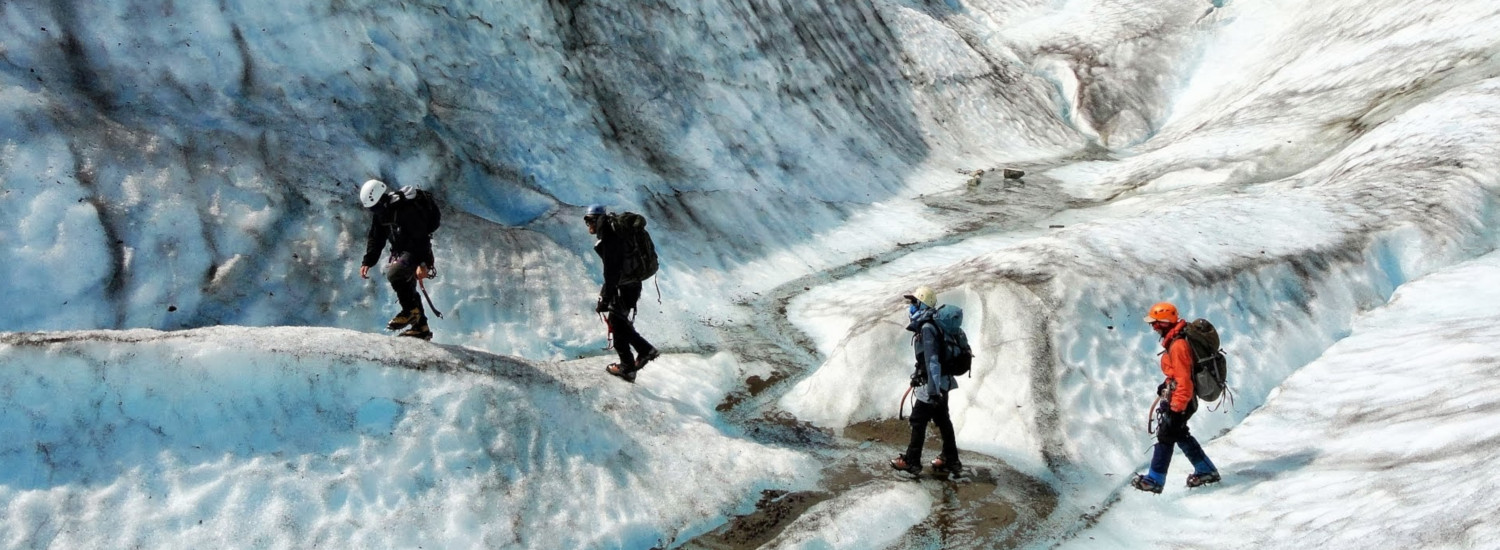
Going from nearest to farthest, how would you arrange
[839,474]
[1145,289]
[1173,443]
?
1. [1173,443]
2. [839,474]
3. [1145,289]

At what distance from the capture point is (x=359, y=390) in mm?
9336

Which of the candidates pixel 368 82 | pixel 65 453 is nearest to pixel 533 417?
pixel 65 453

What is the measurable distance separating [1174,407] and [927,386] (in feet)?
7.47

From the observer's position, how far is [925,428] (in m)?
10.5

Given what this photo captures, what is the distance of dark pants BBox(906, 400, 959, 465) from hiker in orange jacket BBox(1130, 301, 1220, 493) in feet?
6.21

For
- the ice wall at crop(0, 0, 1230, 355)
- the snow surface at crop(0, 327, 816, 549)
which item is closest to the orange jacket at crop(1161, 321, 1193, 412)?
the snow surface at crop(0, 327, 816, 549)

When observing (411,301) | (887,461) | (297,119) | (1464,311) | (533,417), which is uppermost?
(1464,311)

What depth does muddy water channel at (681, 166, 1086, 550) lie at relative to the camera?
31.7ft

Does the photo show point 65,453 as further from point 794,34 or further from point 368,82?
point 794,34

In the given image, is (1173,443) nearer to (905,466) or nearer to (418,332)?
(905,466)

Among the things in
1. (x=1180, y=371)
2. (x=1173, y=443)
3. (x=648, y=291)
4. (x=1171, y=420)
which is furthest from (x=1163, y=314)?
(x=648, y=291)

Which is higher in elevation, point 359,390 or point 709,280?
point 359,390

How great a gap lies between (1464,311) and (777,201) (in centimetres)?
1159

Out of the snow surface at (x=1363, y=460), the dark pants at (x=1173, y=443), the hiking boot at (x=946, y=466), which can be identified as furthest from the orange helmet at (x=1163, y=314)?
the hiking boot at (x=946, y=466)
